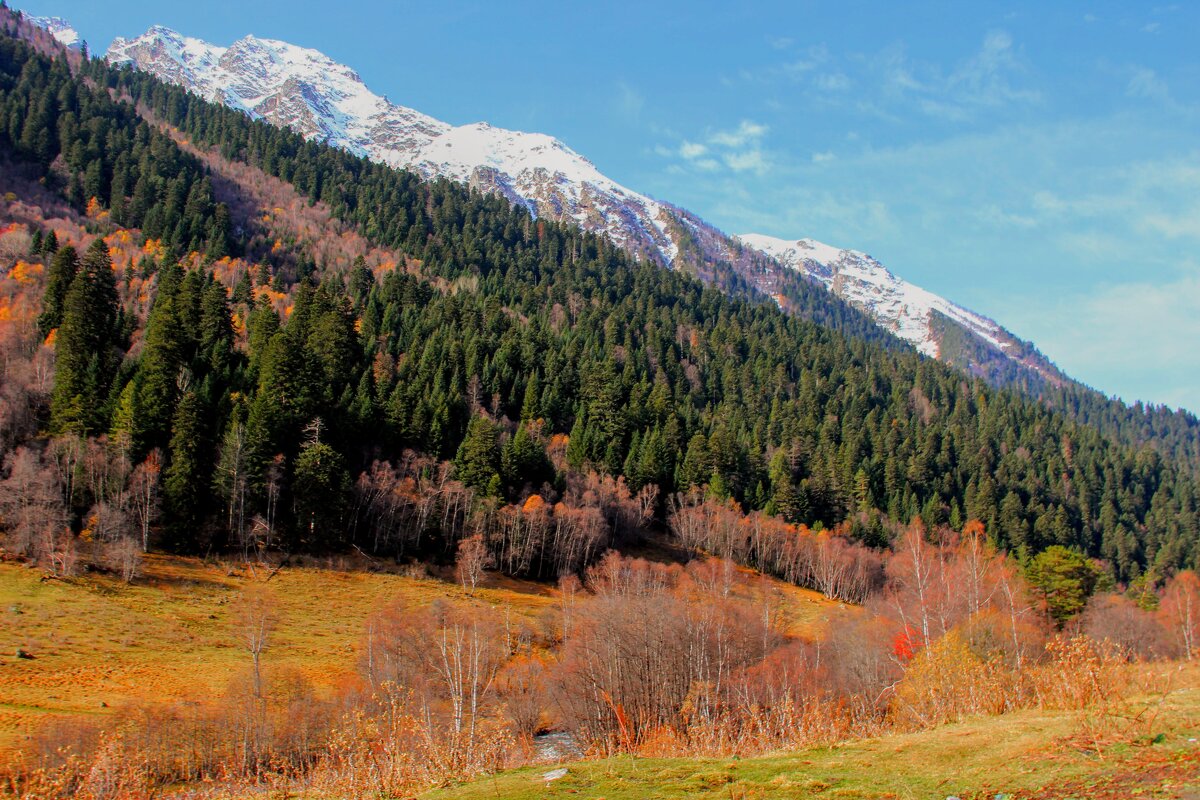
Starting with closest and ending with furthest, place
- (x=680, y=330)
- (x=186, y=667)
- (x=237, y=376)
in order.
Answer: (x=186, y=667) → (x=237, y=376) → (x=680, y=330)

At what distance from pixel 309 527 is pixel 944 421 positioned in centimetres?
15419

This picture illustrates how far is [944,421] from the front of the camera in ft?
565

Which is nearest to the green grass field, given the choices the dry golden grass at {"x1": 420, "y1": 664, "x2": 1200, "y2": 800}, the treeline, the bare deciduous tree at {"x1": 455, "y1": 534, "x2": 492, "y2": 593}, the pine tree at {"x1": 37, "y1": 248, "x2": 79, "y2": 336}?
the dry golden grass at {"x1": 420, "y1": 664, "x2": 1200, "y2": 800}

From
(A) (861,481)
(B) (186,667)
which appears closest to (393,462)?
(B) (186,667)

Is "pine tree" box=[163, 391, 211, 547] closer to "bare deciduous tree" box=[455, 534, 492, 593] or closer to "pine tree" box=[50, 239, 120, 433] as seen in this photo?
"pine tree" box=[50, 239, 120, 433]

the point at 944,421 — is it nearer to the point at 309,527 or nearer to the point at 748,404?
the point at 748,404

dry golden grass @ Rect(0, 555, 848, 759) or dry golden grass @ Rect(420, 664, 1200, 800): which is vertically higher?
dry golden grass @ Rect(420, 664, 1200, 800)

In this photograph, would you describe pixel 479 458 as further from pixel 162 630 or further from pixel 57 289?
pixel 57 289

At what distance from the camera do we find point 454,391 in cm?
9812

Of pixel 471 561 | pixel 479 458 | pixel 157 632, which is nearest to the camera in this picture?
pixel 157 632

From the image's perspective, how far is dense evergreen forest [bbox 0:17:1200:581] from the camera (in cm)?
6881

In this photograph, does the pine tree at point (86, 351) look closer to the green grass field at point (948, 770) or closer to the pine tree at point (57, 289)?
the pine tree at point (57, 289)

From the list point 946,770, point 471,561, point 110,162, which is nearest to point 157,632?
point 471,561

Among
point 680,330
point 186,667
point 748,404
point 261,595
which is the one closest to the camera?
point 186,667
